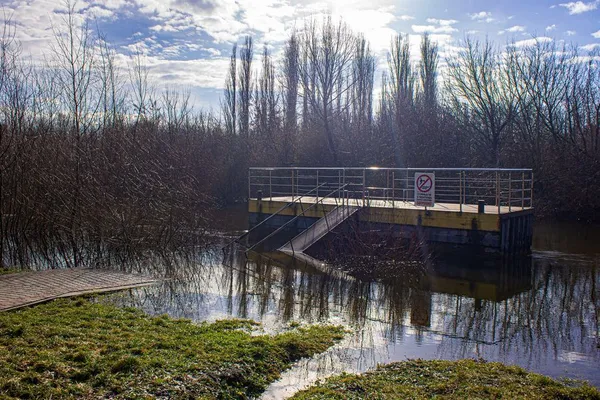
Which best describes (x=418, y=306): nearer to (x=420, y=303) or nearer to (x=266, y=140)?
(x=420, y=303)

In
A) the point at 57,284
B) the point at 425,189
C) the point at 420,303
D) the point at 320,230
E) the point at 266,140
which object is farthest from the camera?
the point at 266,140

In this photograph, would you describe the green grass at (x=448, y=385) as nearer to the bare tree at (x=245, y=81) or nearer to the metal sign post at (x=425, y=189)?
→ the metal sign post at (x=425, y=189)

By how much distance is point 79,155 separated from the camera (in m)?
15.5

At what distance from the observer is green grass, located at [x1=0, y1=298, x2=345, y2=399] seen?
17.9 feet

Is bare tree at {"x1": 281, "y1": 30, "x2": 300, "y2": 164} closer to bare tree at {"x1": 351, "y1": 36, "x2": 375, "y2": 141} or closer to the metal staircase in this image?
bare tree at {"x1": 351, "y1": 36, "x2": 375, "y2": 141}

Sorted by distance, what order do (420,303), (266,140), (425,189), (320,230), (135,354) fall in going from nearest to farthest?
(135,354) → (420,303) → (425,189) → (320,230) → (266,140)

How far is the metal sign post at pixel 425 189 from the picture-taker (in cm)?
1602

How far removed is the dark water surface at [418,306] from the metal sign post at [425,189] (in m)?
1.81

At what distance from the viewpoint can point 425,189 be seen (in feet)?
52.7

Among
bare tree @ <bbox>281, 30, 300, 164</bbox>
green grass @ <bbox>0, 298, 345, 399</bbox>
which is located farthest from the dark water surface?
bare tree @ <bbox>281, 30, 300, 164</bbox>

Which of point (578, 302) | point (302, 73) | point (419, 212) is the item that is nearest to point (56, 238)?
point (419, 212)

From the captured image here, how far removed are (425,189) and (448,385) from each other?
1054 centimetres

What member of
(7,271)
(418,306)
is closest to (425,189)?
(418,306)

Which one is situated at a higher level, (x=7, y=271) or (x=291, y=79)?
(x=291, y=79)
